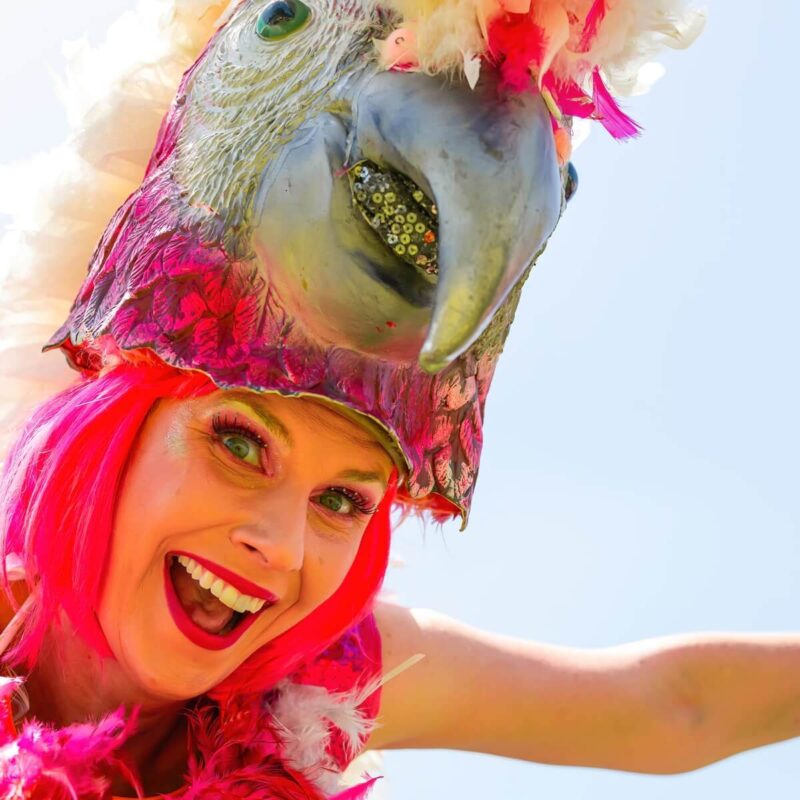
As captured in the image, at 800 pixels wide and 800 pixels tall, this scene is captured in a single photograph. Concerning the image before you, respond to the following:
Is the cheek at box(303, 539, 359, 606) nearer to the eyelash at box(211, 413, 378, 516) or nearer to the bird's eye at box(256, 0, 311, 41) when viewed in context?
the eyelash at box(211, 413, 378, 516)

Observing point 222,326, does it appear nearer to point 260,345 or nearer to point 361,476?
point 260,345

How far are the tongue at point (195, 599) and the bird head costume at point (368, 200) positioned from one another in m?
0.35

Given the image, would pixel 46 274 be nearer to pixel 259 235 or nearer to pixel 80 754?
pixel 259 235

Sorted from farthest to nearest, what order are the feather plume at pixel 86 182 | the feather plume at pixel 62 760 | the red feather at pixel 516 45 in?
the feather plume at pixel 86 182, the feather plume at pixel 62 760, the red feather at pixel 516 45

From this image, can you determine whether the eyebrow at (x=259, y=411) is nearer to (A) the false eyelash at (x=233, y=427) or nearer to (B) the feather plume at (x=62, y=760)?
(A) the false eyelash at (x=233, y=427)

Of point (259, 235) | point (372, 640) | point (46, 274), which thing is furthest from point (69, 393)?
point (372, 640)

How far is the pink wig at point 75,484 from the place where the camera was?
1.83 metres

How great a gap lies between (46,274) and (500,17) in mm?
978

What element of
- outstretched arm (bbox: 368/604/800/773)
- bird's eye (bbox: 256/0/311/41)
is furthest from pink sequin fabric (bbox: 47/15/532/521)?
outstretched arm (bbox: 368/604/800/773)

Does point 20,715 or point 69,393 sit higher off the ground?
point 69,393

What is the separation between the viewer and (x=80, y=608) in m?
1.86

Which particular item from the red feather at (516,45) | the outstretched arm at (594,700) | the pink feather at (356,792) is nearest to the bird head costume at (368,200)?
the red feather at (516,45)

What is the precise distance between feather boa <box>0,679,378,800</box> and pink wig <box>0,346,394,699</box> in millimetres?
142

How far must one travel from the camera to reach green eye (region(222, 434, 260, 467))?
1814 mm
